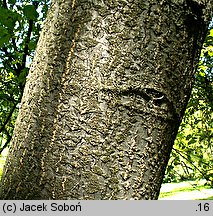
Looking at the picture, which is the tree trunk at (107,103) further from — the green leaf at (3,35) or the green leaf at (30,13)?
the green leaf at (30,13)

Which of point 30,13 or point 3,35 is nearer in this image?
point 3,35

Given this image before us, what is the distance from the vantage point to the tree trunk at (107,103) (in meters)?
0.95

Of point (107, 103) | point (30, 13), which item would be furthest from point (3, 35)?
point (107, 103)

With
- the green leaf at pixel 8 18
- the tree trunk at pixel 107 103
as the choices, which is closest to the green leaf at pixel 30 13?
the green leaf at pixel 8 18

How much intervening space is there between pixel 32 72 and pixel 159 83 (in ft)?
1.21

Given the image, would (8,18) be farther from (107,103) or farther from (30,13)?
(107,103)

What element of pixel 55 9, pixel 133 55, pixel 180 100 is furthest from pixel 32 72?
Answer: pixel 180 100

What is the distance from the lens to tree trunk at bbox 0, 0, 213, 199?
95 centimetres

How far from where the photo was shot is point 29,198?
0.98m

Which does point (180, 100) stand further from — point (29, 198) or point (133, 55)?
point (29, 198)

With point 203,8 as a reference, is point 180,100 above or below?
below

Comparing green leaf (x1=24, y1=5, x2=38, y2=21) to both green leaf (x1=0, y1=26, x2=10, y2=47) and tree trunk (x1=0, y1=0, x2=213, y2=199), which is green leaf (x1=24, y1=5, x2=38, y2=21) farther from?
tree trunk (x1=0, y1=0, x2=213, y2=199)

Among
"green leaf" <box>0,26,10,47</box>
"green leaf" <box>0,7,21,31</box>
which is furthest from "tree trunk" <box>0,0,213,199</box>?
"green leaf" <box>0,7,21,31</box>

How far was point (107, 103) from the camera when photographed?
967 millimetres
